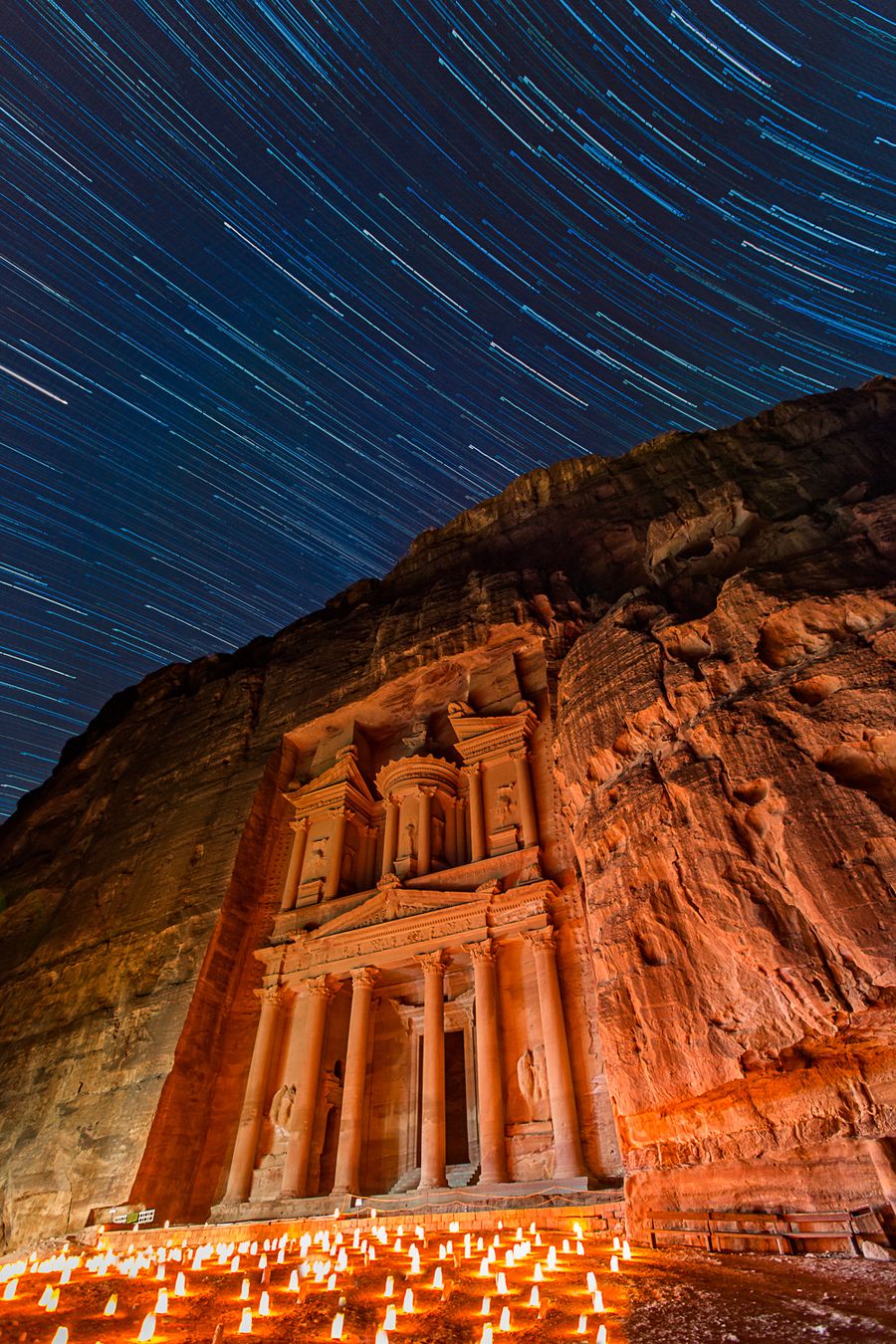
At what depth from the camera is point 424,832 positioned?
20875mm

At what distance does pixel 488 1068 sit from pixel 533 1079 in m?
1.03

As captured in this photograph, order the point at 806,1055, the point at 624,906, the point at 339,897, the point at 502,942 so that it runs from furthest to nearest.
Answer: the point at 339,897 < the point at 502,942 < the point at 624,906 < the point at 806,1055

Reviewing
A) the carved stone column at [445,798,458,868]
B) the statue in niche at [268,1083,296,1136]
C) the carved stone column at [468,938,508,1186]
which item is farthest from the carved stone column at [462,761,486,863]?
the statue in niche at [268,1083,296,1136]

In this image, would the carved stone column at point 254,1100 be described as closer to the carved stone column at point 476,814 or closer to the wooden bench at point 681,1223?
the carved stone column at point 476,814

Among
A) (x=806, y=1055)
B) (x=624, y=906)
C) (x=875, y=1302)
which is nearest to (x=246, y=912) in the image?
(x=624, y=906)

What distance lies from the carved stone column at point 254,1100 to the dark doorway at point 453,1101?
13.5 feet

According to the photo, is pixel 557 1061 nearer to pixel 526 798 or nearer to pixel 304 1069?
pixel 526 798

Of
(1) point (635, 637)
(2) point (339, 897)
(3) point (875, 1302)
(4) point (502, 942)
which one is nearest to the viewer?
(3) point (875, 1302)

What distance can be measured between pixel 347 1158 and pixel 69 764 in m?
25.8

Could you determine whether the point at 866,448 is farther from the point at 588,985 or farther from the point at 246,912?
the point at 246,912

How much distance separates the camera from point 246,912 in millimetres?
21578

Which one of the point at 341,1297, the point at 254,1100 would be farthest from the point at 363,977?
the point at 341,1297

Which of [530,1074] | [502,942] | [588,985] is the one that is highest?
[502,942]

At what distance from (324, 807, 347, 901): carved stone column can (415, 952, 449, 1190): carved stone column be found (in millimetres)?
4318
